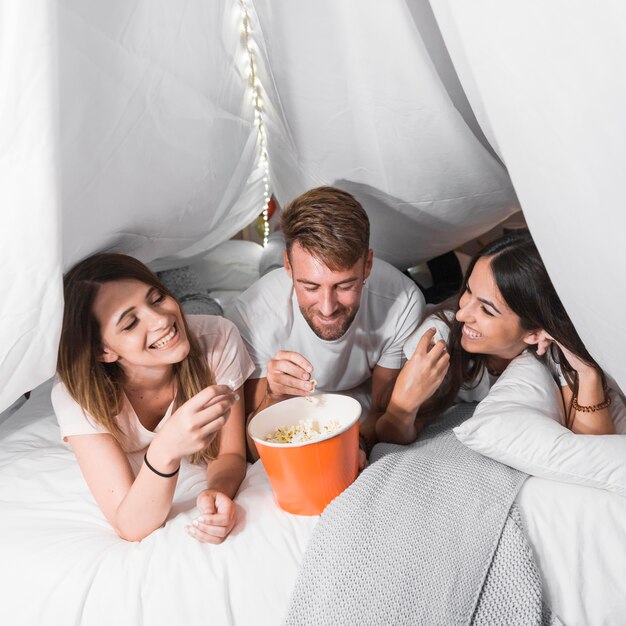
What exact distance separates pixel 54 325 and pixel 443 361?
756mm

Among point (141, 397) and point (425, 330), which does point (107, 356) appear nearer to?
point (141, 397)

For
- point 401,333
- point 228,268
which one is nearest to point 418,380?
point 401,333

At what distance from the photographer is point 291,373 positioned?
51.1 inches

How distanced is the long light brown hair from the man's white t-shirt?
1.11ft

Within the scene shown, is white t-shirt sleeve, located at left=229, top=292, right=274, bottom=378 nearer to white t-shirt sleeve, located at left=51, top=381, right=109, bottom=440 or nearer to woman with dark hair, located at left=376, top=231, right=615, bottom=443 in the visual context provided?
woman with dark hair, located at left=376, top=231, right=615, bottom=443

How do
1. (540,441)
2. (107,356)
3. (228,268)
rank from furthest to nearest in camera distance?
(228,268), (107,356), (540,441)

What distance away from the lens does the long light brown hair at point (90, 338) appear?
3.99 ft

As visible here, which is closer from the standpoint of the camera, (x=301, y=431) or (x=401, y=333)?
(x=301, y=431)

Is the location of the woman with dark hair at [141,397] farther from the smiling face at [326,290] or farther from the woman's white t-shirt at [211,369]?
the smiling face at [326,290]

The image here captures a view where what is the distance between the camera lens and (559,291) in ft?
3.15

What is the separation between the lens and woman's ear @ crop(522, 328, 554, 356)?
1.37 metres

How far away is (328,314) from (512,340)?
0.40m

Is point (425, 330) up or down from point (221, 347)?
down

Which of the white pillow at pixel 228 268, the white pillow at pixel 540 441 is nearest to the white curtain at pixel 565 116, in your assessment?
the white pillow at pixel 540 441
